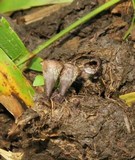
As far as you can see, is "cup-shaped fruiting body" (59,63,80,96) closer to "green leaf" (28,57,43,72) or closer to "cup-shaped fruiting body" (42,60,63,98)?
"cup-shaped fruiting body" (42,60,63,98)

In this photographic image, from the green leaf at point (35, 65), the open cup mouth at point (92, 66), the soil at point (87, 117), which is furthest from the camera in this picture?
the green leaf at point (35, 65)

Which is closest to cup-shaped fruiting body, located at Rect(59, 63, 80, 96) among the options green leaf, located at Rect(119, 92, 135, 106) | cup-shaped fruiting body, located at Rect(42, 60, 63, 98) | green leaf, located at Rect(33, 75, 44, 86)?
cup-shaped fruiting body, located at Rect(42, 60, 63, 98)

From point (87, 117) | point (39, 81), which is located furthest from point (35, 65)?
point (87, 117)

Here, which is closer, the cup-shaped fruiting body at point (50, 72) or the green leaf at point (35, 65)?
the cup-shaped fruiting body at point (50, 72)

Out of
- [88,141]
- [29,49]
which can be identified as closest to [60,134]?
[88,141]

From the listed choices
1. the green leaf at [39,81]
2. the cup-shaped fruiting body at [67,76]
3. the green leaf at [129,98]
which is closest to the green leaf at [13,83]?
the green leaf at [39,81]

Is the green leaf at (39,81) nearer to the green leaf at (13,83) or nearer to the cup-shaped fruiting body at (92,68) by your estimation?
the green leaf at (13,83)
